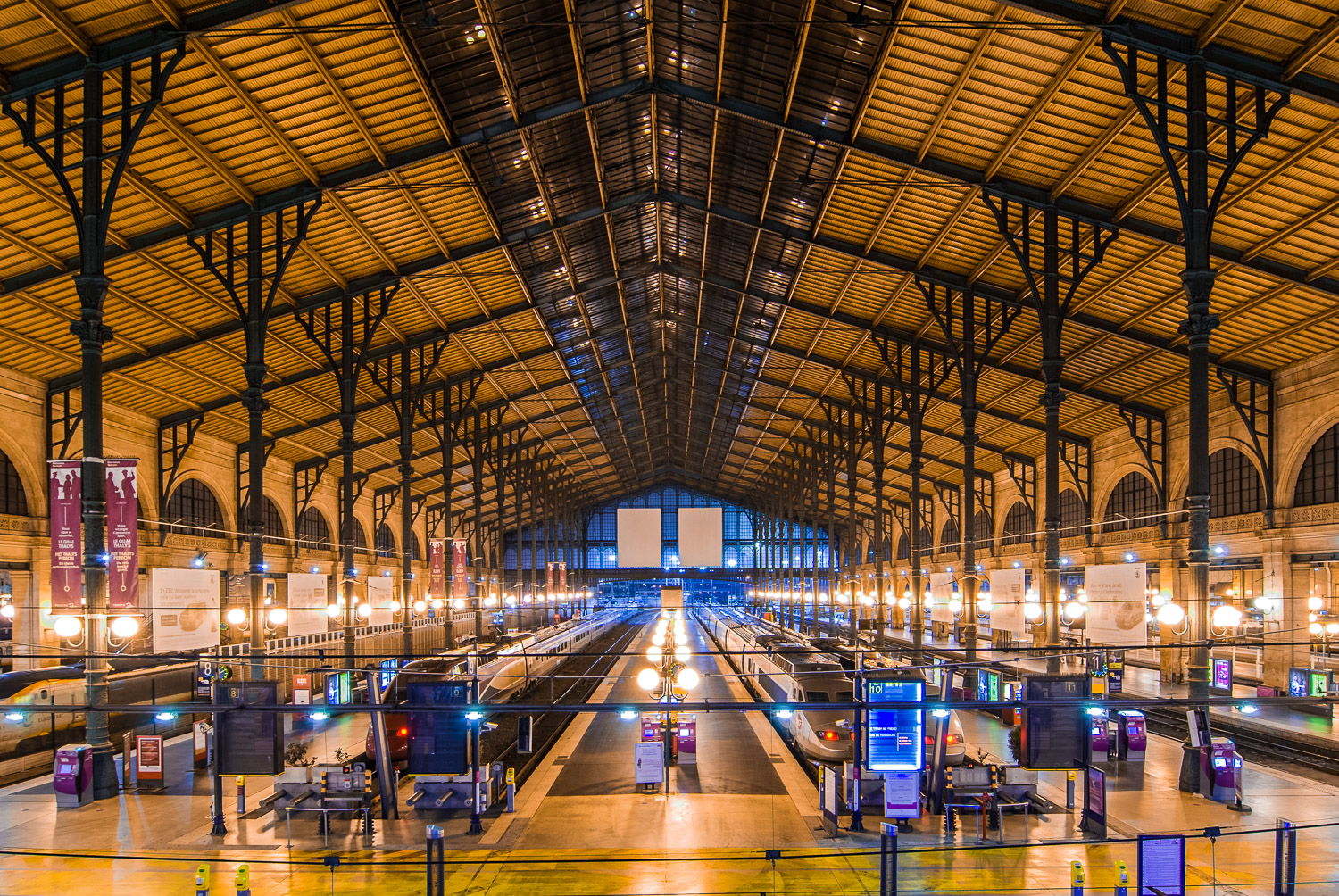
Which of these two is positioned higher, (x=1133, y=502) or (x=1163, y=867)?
(x=1133, y=502)

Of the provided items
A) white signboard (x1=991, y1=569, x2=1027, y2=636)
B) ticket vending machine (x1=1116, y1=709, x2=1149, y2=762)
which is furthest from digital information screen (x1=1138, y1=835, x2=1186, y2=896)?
white signboard (x1=991, y1=569, x2=1027, y2=636)

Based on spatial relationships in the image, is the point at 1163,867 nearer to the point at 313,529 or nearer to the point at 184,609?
the point at 184,609

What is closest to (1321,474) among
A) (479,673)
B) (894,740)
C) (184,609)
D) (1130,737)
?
(1130,737)

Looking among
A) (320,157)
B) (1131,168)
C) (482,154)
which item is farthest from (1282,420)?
(320,157)

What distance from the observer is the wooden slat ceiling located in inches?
663

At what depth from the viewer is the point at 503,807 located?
1827 cm

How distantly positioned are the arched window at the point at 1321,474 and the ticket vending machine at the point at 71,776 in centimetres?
3233

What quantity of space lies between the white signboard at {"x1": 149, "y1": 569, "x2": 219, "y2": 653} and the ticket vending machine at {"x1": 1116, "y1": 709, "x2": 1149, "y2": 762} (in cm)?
2199

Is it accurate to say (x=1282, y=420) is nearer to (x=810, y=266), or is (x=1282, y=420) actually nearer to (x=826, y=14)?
(x=810, y=266)

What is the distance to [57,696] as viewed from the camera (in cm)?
2380

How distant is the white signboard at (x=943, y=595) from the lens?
29.7 metres

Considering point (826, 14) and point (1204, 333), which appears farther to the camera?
point (826, 14)

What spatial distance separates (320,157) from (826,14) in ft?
37.9

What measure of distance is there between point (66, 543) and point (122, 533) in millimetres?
1795
